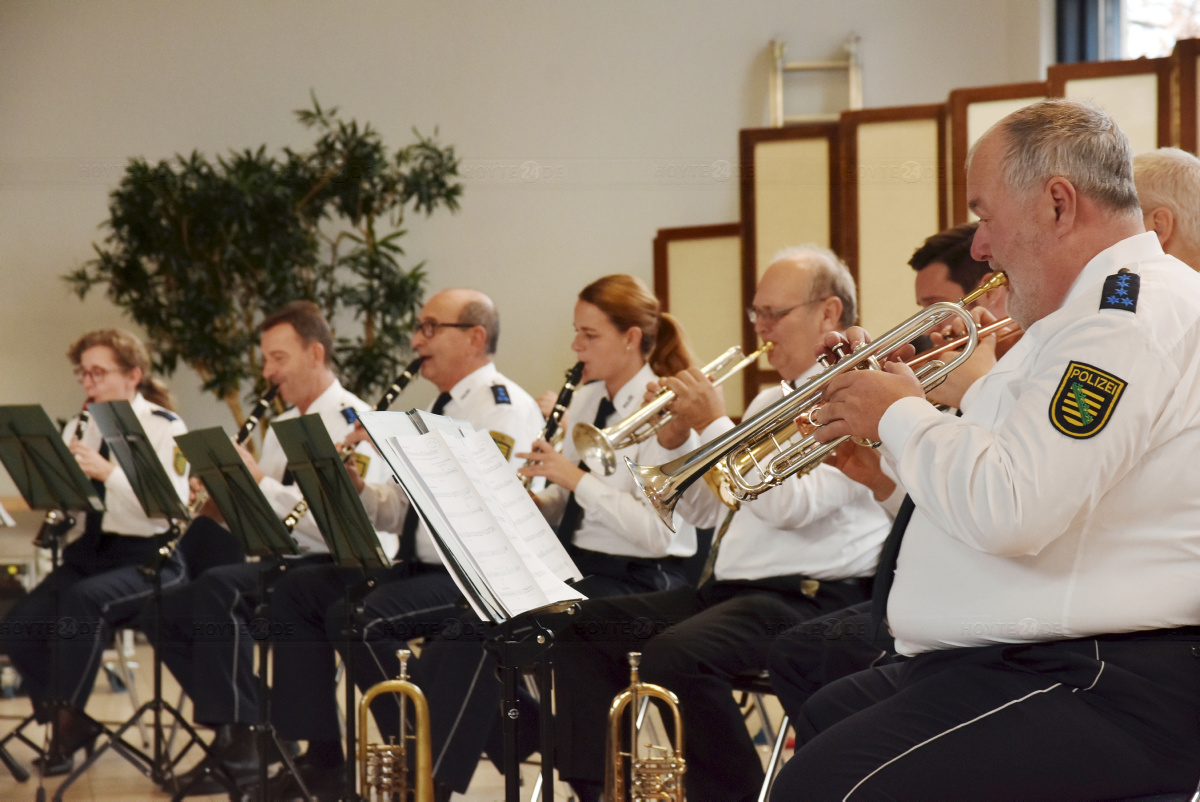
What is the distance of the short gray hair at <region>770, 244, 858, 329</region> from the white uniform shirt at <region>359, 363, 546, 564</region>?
3.56 feet

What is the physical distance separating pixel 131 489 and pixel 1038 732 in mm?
3430

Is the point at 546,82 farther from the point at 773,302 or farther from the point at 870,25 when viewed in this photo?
the point at 773,302

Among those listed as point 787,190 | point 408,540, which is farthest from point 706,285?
point 408,540

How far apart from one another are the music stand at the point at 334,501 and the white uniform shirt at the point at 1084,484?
152 centimetres

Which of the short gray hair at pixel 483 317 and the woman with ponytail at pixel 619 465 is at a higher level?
the short gray hair at pixel 483 317

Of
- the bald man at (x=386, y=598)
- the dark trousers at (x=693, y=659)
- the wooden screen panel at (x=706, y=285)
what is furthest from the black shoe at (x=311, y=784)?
the wooden screen panel at (x=706, y=285)

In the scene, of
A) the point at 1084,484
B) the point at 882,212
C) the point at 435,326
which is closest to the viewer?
the point at 1084,484

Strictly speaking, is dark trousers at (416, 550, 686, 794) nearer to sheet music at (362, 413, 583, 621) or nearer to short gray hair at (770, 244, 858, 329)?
short gray hair at (770, 244, 858, 329)

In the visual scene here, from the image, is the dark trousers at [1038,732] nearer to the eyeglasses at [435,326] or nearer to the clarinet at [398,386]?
the clarinet at [398,386]

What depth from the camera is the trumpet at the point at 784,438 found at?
75.5 inches

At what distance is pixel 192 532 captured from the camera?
4402 mm

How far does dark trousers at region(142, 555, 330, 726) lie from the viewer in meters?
3.73

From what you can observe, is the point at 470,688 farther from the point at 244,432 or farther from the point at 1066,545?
the point at 1066,545

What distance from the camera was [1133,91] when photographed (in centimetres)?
370
